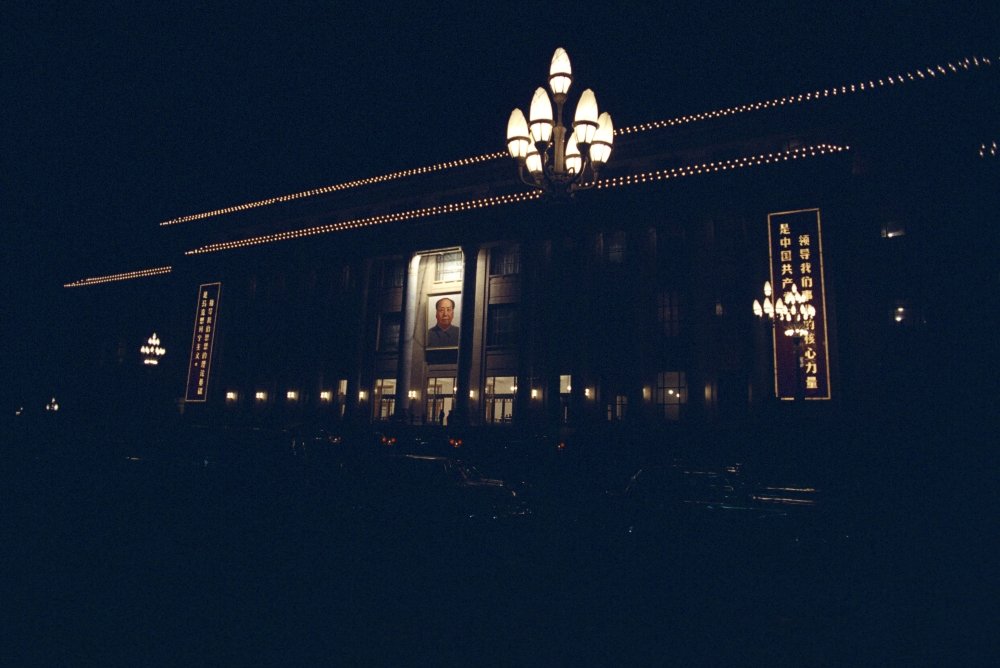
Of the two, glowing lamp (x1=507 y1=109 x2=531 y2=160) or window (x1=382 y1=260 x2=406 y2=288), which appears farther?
window (x1=382 y1=260 x2=406 y2=288)

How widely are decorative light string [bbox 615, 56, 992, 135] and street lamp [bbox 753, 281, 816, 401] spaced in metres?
8.31

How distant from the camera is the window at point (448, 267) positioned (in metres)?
27.9

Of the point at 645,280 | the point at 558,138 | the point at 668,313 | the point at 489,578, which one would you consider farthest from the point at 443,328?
the point at 489,578

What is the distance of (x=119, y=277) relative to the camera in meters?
34.1

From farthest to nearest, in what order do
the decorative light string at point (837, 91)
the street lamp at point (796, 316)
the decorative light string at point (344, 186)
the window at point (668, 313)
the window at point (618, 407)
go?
the decorative light string at point (344, 186) < the window at point (668, 313) < the window at point (618, 407) < the decorative light string at point (837, 91) < the street lamp at point (796, 316)

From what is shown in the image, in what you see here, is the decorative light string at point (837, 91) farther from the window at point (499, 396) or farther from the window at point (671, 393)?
the window at point (499, 396)

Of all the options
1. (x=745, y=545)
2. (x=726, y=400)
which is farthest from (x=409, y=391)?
(x=745, y=545)

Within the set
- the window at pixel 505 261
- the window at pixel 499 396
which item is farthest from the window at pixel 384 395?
the window at pixel 505 261

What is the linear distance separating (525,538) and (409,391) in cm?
2094

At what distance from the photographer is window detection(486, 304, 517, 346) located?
83.9ft

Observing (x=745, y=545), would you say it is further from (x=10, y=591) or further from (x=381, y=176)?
(x=381, y=176)

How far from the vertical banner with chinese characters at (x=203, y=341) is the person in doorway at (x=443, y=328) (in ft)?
37.3

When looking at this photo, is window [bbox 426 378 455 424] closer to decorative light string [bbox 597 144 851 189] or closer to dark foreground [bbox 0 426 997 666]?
decorative light string [bbox 597 144 851 189]

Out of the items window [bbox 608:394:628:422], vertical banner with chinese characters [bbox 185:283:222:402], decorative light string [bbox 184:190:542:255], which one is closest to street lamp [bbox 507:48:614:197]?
decorative light string [bbox 184:190:542:255]
